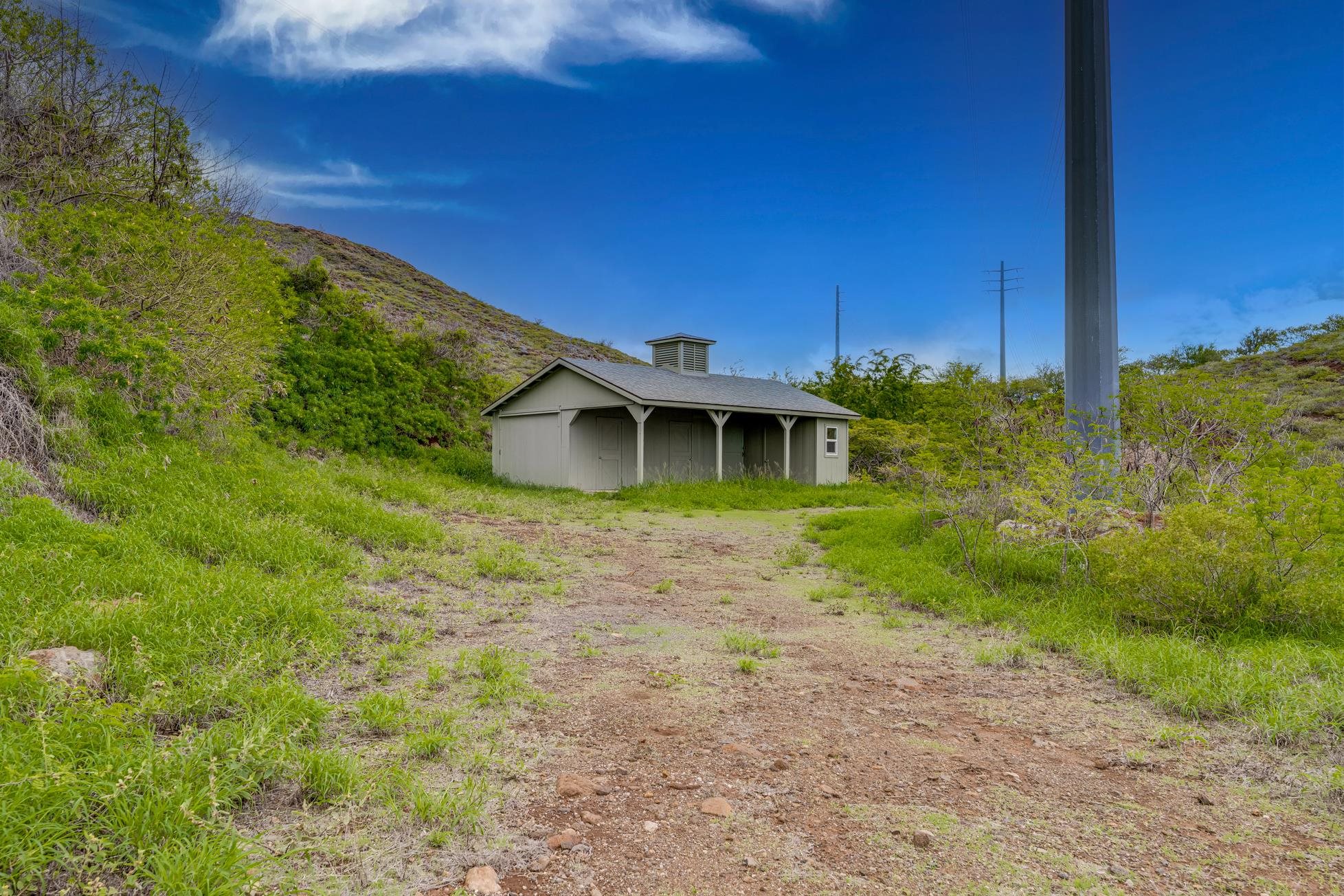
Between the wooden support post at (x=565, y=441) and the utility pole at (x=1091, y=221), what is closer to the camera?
the utility pole at (x=1091, y=221)

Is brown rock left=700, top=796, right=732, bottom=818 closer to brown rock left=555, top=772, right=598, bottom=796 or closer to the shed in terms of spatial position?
brown rock left=555, top=772, right=598, bottom=796

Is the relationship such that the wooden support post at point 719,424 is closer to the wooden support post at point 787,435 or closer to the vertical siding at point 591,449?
the wooden support post at point 787,435

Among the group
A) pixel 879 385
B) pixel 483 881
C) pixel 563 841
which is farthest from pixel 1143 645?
pixel 879 385

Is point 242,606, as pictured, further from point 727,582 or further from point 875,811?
point 727,582

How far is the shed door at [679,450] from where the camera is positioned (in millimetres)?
19250

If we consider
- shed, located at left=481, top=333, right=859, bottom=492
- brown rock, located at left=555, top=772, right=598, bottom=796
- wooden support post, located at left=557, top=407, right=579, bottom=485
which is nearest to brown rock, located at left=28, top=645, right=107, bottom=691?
brown rock, located at left=555, top=772, right=598, bottom=796

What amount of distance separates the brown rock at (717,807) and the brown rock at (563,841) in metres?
0.49

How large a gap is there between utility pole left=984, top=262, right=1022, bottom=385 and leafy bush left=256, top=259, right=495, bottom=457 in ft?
102

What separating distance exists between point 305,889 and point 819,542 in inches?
344

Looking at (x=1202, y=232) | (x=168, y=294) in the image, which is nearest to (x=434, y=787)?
(x=168, y=294)

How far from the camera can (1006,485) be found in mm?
7281

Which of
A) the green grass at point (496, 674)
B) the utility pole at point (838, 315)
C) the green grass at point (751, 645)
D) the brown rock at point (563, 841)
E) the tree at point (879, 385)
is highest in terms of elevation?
the utility pole at point (838, 315)

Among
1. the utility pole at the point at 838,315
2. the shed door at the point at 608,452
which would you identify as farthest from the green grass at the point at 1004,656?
the utility pole at the point at 838,315

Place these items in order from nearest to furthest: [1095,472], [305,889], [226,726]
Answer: [305,889] → [226,726] → [1095,472]
